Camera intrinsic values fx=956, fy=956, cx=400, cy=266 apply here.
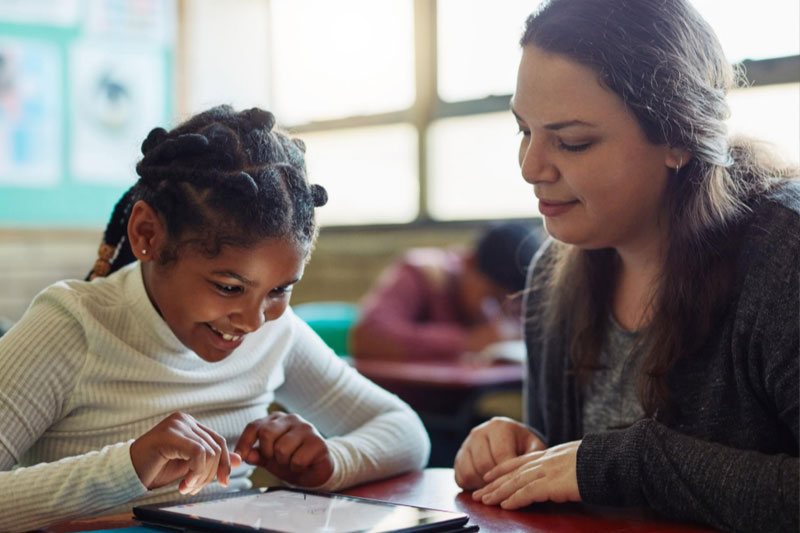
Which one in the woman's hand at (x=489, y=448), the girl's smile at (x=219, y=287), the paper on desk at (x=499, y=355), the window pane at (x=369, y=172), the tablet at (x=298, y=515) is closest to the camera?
the tablet at (x=298, y=515)

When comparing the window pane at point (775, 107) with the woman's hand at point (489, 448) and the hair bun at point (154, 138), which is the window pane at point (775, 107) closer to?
the woman's hand at point (489, 448)

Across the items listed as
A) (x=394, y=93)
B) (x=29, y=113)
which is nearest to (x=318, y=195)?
(x=29, y=113)

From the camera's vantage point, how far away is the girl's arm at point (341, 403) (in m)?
1.39

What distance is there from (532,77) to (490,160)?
3.67 metres

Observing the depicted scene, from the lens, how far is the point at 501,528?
998 mm

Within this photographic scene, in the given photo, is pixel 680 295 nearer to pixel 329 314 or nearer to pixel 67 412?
pixel 67 412

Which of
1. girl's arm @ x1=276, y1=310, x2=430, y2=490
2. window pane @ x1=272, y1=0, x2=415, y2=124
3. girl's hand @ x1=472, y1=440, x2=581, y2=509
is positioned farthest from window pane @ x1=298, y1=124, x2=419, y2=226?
girl's hand @ x1=472, y1=440, x2=581, y2=509

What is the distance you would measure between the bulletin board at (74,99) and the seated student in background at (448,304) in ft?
4.38

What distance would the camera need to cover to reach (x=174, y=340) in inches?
48.0

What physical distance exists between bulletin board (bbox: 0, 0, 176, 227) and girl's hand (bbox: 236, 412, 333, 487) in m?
3.20

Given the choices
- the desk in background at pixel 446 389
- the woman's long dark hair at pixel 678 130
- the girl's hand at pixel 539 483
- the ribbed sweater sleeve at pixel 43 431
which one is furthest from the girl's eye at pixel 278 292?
the desk in background at pixel 446 389

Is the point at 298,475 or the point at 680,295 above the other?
the point at 680,295

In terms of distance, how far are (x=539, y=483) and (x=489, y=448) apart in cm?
18

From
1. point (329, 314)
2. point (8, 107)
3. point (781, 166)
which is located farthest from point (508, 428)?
point (8, 107)
